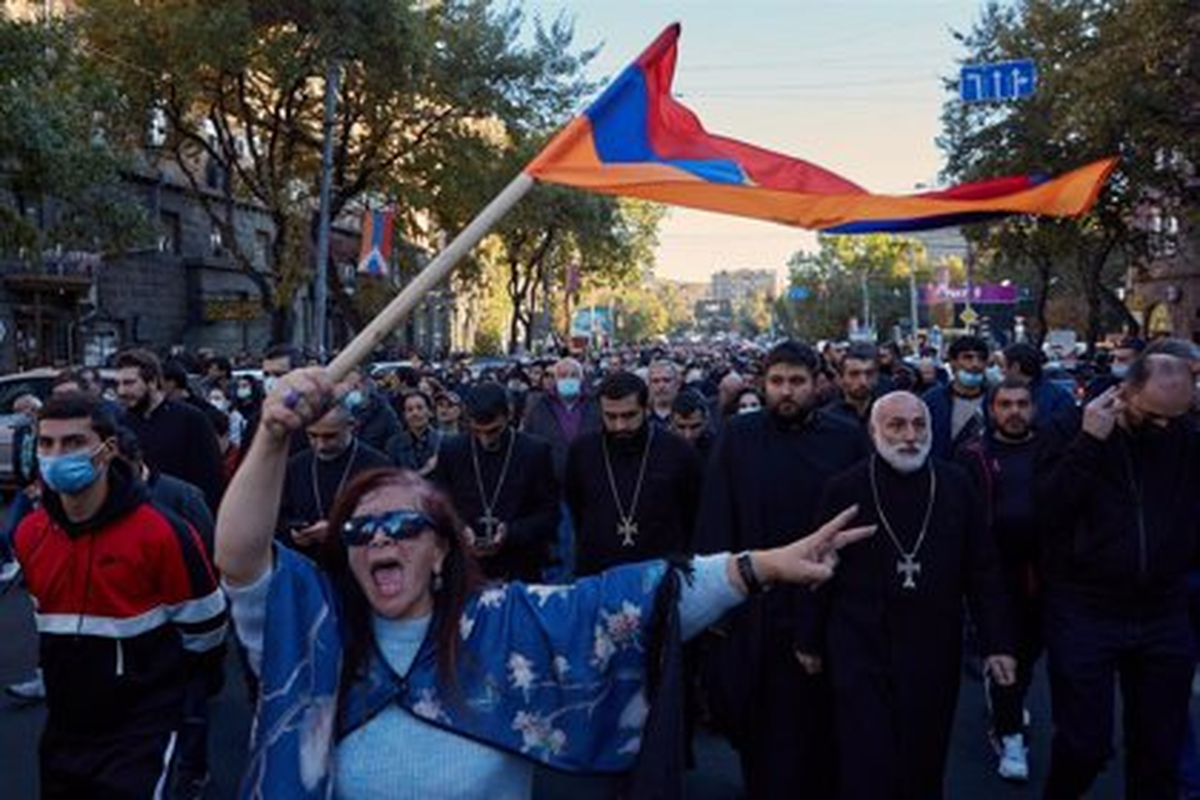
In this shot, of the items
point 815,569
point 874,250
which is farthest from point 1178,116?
point 874,250

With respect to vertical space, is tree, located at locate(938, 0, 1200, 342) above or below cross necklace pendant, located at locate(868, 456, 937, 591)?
above

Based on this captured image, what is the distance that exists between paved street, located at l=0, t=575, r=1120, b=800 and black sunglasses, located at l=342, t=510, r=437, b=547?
2.74 m

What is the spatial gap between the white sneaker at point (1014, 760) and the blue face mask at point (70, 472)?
4330mm

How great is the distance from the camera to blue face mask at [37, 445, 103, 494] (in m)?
3.99

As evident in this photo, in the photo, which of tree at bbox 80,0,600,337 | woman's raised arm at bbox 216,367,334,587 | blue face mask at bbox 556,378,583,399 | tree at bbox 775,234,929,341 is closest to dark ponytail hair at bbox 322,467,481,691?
woman's raised arm at bbox 216,367,334,587

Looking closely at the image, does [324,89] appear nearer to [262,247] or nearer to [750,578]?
[262,247]

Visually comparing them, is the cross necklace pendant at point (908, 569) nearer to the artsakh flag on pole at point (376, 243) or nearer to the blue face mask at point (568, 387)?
the blue face mask at point (568, 387)

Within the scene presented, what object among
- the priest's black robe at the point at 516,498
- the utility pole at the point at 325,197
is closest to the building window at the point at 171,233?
the utility pole at the point at 325,197

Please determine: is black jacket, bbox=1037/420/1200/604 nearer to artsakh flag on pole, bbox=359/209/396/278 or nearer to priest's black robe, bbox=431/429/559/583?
priest's black robe, bbox=431/429/559/583

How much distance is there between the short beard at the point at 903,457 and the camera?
16.2ft

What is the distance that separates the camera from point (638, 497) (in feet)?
22.0

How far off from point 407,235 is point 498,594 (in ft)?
103

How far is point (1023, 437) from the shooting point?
681 centimetres

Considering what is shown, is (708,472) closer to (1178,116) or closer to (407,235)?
(1178,116)
